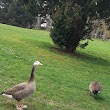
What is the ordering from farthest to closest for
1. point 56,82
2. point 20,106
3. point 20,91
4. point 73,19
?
point 73,19, point 56,82, point 20,106, point 20,91

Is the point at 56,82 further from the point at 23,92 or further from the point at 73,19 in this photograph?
the point at 73,19

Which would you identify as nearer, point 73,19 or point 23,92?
point 23,92

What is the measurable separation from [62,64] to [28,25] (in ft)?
172

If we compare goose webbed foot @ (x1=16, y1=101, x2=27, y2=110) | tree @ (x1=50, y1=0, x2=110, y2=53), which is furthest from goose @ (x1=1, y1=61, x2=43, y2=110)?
tree @ (x1=50, y1=0, x2=110, y2=53)

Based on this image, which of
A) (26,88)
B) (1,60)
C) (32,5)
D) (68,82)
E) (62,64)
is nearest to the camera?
(26,88)

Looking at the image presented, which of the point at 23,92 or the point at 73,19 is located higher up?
the point at 73,19

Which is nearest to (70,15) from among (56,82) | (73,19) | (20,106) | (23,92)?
(73,19)

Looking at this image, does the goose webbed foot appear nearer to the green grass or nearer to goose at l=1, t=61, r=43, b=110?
goose at l=1, t=61, r=43, b=110

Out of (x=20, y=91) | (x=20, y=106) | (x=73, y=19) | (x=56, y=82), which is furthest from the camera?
(x=73, y=19)

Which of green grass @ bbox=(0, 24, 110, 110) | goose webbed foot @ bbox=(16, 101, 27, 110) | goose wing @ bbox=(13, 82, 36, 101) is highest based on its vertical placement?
goose wing @ bbox=(13, 82, 36, 101)

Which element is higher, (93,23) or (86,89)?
(93,23)

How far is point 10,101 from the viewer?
379 inches

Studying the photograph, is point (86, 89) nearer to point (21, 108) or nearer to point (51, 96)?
point (51, 96)

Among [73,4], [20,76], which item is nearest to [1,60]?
[20,76]
